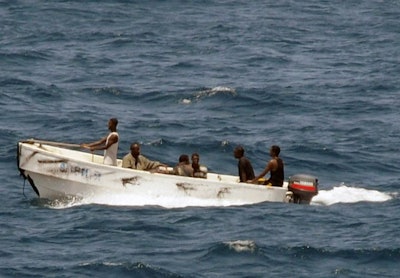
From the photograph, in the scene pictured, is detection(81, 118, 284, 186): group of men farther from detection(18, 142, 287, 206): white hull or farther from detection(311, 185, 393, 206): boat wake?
detection(311, 185, 393, 206): boat wake

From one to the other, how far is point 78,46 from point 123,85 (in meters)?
8.65

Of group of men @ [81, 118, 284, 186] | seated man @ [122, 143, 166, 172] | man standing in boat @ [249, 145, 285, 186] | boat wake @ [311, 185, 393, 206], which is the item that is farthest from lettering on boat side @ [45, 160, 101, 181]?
boat wake @ [311, 185, 393, 206]

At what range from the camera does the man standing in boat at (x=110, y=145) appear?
4091cm

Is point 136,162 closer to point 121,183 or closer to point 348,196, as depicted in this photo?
point 121,183

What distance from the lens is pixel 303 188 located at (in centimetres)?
4169

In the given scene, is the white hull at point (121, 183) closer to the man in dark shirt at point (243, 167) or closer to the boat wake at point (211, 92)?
the man in dark shirt at point (243, 167)

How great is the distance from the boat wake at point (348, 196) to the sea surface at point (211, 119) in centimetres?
10

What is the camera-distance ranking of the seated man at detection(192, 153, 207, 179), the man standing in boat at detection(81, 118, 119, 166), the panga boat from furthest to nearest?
the seated man at detection(192, 153, 207, 179) → the man standing in boat at detection(81, 118, 119, 166) → the panga boat

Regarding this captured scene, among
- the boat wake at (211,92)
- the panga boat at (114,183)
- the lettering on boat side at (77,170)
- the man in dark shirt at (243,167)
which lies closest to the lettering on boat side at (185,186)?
the panga boat at (114,183)

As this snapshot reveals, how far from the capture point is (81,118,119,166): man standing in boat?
40.9 metres

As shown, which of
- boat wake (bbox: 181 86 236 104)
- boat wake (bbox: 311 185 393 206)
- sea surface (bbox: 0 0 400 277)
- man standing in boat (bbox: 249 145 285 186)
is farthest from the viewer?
boat wake (bbox: 181 86 236 104)

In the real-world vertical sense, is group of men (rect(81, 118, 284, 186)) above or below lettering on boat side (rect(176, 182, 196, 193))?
above

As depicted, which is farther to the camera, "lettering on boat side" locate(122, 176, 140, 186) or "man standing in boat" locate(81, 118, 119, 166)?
"man standing in boat" locate(81, 118, 119, 166)

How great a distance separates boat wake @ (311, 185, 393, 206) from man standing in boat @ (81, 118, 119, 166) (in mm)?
5665
